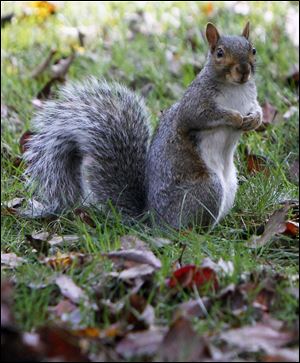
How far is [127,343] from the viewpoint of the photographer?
216 cm

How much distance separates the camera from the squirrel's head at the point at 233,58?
10.5ft

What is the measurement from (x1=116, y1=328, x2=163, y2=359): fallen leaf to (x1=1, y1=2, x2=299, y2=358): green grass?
155 millimetres

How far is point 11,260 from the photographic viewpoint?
282 centimetres

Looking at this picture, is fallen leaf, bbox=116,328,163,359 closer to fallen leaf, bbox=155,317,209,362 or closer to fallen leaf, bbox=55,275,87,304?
fallen leaf, bbox=155,317,209,362

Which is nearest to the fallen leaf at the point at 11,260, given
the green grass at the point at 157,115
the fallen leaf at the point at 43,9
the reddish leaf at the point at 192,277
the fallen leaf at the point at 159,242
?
the green grass at the point at 157,115

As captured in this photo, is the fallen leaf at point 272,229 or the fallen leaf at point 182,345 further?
the fallen leaf at point 272,229

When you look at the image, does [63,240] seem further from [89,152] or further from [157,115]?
[157,115]

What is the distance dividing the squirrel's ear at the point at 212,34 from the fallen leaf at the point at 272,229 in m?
0.69

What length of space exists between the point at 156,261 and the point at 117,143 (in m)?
0.99

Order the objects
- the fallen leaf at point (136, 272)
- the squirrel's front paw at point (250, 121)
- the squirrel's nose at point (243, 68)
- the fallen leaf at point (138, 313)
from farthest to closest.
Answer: the squirrel's front paw at point (250, 121) → the squirrel's nose at point (243, 68) → the fallen leaf at point (136, 272) → the fallen leaf at point (138, 313)

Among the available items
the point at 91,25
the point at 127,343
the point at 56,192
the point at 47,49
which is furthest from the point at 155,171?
the point at 91,25

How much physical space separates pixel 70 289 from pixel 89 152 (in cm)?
113

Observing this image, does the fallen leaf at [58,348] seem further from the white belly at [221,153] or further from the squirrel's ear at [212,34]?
the squirrel's ear at [212,34]

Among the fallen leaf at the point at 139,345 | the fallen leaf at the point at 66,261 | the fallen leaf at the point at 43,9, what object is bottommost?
the fallen leaf at the point at 139,345
